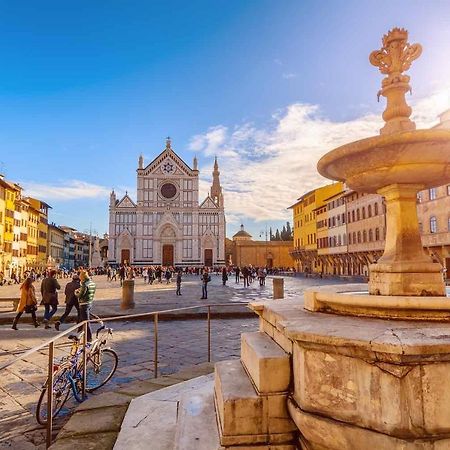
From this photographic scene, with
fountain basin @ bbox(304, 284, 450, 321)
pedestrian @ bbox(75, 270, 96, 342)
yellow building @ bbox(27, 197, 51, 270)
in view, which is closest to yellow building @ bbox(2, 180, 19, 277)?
yellow building @ bbox(27, 197, 51, 270)

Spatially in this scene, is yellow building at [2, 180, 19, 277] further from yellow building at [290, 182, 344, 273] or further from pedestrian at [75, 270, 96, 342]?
pedestrian at [75, 270, 96, 342]

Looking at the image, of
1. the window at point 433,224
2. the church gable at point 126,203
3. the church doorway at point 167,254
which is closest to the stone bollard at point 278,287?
the window at point 433,224

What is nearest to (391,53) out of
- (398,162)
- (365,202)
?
(398,162)

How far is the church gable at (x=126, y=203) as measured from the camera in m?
58.2

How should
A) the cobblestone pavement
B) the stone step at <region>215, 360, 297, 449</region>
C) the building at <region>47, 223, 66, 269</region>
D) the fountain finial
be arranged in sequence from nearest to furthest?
the stone step at <region>215, 360, 297, 449</region> < the cobblestone pavement < the fountain finial < the building at <region>47, 223, 66, 269</region>

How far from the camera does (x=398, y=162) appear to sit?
351 cm

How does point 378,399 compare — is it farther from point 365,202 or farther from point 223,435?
point 365,202

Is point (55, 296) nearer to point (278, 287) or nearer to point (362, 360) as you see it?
point (278, 287)

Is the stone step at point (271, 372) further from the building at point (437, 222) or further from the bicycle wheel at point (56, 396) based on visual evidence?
the building at point (437, 222)

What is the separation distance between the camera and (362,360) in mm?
2213

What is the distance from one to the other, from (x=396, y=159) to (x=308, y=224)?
50.7 m

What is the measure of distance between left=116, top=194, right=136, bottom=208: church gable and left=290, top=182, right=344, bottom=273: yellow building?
24.9 meters

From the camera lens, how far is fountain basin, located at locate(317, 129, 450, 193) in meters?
3.26

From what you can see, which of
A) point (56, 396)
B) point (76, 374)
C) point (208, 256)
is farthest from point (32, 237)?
point (56, 396)
